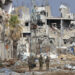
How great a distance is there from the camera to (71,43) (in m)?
63.7

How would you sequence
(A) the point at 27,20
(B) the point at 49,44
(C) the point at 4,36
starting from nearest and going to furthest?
(C) the point at 4,36 → (B) the point at 49,44 → (A) the point at 27,20

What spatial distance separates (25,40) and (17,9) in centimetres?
1060

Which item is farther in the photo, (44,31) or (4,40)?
(44,31)

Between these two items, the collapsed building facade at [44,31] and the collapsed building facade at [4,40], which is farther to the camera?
the collapsed building facade at [44,31]

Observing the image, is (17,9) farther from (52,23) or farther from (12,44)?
(12,44)

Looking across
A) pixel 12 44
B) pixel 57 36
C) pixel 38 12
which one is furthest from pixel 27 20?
pixel 12 44

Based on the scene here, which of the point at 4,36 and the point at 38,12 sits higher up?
the point at 38,12

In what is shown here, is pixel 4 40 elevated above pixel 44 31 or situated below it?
below

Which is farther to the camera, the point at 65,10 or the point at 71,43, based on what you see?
the point at 65,10

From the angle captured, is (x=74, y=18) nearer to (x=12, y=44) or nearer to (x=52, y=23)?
(x=52, y=23)

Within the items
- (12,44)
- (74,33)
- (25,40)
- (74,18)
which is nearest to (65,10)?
(74,18)

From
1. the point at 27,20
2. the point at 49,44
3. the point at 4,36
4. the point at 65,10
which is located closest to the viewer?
the point at 4,36

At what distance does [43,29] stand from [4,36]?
18.1 meters

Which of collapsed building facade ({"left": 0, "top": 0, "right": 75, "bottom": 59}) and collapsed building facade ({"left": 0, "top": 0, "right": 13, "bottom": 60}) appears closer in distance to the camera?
collapsed building facade ({"left": 0, "top": 0, "right": 13, "bottom": 60})
